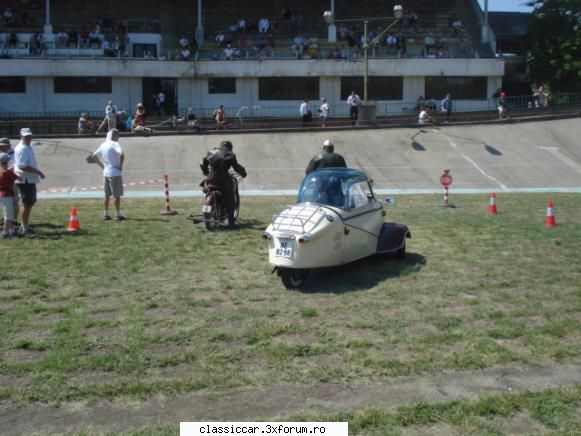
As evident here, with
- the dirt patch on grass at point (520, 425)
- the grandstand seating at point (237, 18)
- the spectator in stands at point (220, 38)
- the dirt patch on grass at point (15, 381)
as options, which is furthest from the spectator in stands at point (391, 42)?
the dirt patch on grass at point (520, 425)

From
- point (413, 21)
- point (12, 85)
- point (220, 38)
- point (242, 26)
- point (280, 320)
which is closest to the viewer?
point (280, 320)

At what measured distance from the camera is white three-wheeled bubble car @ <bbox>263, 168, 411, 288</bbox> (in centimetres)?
981

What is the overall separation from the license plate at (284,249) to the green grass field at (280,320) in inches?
19.2

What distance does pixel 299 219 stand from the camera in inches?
394

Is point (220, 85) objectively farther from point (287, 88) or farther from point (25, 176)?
point (25, 176)

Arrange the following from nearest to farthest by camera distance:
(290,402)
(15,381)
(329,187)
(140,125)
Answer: (290,402), (15,381), (329,187), (140,125)

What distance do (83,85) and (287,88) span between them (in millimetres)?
11561

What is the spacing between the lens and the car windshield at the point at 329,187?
1066 cm

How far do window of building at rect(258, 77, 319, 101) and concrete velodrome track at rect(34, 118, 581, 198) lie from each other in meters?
9.68

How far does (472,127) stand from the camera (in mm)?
36625

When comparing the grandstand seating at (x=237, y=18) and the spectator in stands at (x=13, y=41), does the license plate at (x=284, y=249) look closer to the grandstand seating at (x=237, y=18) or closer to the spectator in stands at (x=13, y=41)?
the grandstand seating at (x=237, y=18)

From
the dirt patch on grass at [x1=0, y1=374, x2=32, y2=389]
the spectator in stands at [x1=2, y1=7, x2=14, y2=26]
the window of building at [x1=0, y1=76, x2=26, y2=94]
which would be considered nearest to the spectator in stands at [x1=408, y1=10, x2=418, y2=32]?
the window of building at [x1=0, y1=76, x2=26, y2=94]

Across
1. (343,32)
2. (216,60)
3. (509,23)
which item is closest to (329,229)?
(216,60)

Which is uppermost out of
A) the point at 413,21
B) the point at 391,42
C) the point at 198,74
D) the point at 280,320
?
the point at 413,21
